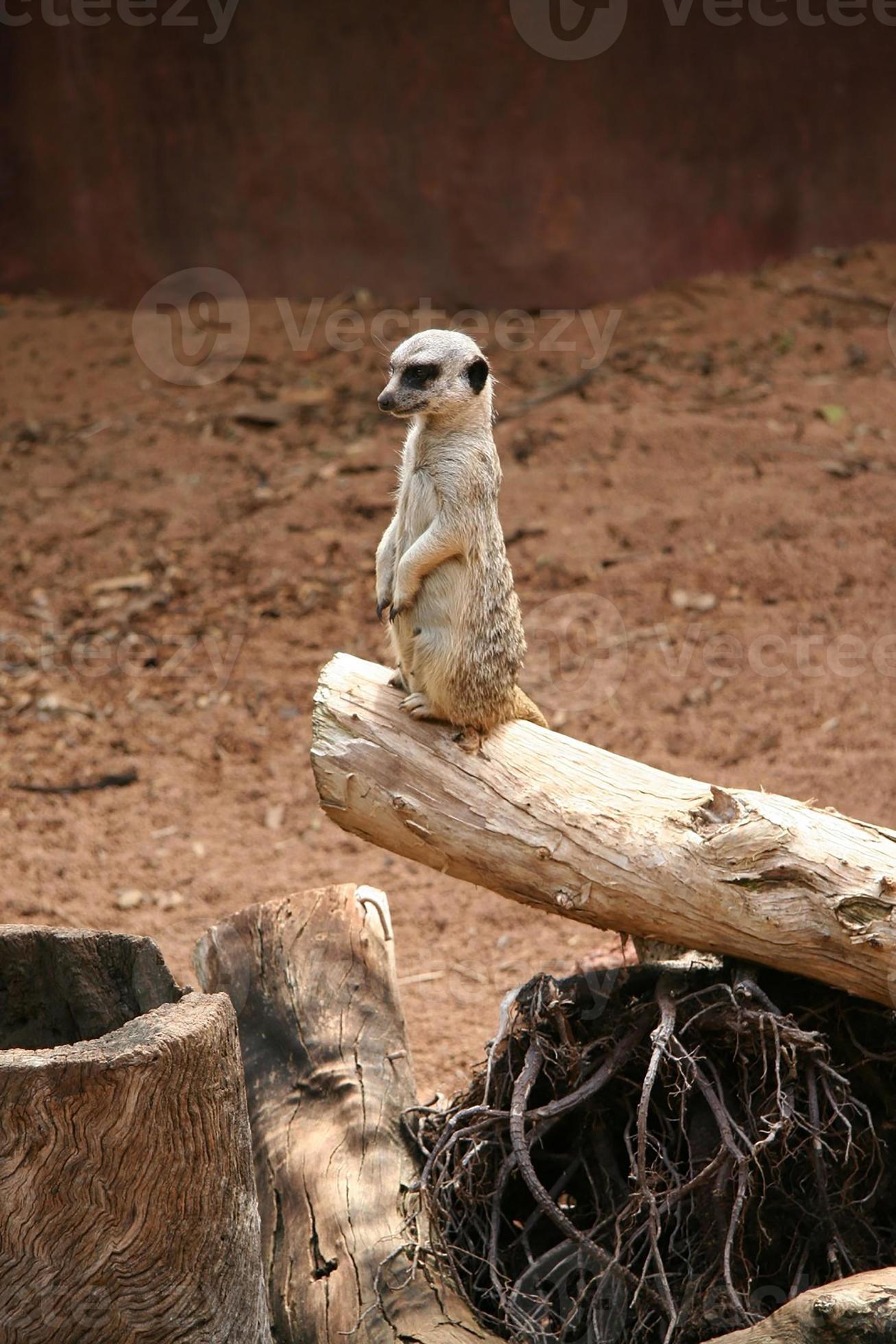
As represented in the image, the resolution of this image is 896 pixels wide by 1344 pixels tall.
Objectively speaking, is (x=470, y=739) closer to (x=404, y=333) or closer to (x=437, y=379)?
(x=437, y=379)

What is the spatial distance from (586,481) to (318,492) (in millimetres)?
1400

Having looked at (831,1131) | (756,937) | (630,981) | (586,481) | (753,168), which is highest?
(753,168)

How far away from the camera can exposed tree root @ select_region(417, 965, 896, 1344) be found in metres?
2.71

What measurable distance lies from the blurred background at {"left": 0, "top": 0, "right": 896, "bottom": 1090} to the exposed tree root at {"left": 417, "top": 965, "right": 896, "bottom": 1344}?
95.2 inches

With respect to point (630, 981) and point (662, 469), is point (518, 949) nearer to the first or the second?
point (630, 981)

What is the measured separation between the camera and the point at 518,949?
4.49 metres

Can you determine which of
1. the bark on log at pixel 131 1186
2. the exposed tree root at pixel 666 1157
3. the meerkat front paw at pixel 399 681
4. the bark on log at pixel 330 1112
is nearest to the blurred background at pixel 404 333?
the bark on log at pixel 330 1112

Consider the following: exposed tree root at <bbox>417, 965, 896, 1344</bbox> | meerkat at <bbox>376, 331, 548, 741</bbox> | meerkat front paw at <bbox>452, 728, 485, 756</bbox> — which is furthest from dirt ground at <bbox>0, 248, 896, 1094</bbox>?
meerkat at <bbox>376, 331, 548, 741</bbox>

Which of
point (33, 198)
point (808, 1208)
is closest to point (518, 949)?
point (808, 1208)

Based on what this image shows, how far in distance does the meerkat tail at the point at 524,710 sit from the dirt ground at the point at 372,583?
1.09 m

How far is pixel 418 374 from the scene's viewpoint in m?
3.05

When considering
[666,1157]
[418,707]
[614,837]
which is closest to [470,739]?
[418,707]

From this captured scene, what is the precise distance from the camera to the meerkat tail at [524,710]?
3.28 m

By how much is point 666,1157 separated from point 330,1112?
2.60 feet
